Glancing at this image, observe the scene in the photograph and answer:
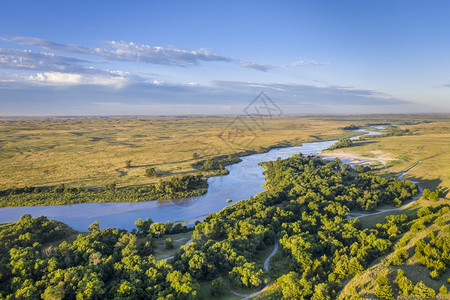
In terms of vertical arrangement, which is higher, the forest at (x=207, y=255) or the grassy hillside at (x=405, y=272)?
the grassy hillside at (x=405, y=272)

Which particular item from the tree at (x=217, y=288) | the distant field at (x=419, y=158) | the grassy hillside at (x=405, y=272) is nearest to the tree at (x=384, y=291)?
the grassy hillside at (x=405, y=272)

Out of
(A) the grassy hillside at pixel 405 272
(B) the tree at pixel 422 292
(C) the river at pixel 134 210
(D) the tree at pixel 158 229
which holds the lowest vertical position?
(C) the river at pixel 134 210

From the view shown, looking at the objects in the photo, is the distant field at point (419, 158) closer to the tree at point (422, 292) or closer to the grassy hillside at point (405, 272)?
the grassy hillside at point (405, 272)

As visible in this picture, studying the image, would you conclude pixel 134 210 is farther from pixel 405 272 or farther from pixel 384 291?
pixel 405 272

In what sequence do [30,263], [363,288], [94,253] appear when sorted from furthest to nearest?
[94,253], [30,263], [363,288]

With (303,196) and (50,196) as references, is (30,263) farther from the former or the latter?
(303,196)

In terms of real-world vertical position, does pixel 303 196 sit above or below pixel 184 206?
above

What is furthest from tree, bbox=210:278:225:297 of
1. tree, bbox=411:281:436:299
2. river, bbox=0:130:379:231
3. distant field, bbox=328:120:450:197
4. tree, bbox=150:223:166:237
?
distant field, bbox=328:120:450:197

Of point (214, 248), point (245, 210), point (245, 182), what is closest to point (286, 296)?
point (214, 248)

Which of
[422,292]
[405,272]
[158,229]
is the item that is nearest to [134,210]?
[158,229]
